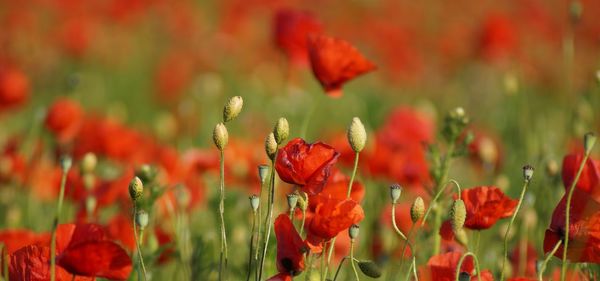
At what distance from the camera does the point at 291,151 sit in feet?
5.20

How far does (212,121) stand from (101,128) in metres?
1.67

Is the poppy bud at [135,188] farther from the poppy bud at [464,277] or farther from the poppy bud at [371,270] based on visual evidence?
the poppy bud at [464,277]

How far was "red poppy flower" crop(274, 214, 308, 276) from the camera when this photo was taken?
1.54m

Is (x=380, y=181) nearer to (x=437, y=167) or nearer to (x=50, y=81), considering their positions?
(x=437, y=167)

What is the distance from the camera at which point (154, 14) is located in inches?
281

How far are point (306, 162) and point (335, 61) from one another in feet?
1.48

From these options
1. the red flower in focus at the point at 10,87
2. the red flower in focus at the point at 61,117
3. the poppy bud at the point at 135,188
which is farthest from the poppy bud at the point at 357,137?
the red flower in focus at the point at 10,87

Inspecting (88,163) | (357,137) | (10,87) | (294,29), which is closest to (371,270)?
(357,137)

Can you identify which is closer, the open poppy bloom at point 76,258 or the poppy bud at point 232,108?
the open poppy bloom at point 76,258

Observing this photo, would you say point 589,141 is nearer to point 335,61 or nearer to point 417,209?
point 417,209

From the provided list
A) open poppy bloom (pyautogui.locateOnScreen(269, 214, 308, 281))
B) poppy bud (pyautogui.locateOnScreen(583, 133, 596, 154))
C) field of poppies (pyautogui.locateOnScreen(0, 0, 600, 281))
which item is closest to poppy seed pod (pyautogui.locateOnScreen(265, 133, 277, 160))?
field of poppies (pyautogui.locateOnScreen(0, 0, 600, 281))

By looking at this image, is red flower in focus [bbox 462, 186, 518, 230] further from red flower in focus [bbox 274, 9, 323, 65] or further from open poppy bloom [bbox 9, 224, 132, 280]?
red flower in focus [bbox 274, 9, 323, 65]

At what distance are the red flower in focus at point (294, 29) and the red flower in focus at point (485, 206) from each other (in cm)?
119

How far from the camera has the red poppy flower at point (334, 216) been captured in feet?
4.93
